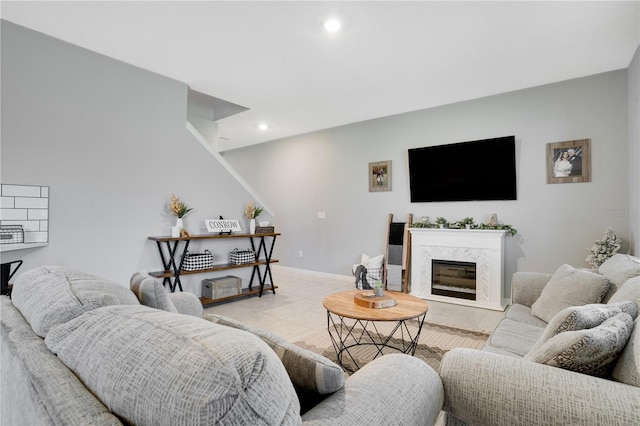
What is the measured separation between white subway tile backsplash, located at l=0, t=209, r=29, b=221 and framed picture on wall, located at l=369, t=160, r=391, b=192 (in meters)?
4.24

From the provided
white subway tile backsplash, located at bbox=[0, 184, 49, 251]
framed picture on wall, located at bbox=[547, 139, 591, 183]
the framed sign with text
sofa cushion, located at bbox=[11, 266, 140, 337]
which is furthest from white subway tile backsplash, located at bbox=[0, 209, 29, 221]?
framed picture on wall, located at bbox=[547, 139, 591, 183]

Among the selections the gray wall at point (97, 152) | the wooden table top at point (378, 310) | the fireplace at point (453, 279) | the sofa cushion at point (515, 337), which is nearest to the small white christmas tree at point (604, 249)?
the fireplace at point (453, 279)

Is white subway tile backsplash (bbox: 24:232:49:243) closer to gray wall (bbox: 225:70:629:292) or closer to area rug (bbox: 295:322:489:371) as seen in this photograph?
area rug (bbox: 295:322:489:371)

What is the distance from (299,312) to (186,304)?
6.25 ft

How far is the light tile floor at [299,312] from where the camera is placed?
3273 mm

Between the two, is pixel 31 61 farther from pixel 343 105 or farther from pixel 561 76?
pixel 561 76

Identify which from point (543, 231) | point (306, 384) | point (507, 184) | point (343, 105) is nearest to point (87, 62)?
point (343, 105)

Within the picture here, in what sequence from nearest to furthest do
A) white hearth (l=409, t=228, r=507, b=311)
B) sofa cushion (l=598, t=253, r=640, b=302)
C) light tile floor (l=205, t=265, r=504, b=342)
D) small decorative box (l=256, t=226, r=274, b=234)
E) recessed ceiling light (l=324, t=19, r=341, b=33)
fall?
sofa cushion (l=598, t=253, r=640, b=302) < recessed ceiling light (l=324, t=19, r=341, b=33) < light tile floor (l=205, t=265, r=504, b=342) < white hearth (l=409, t=228, r=507, b=311) < small decorative box (l=256, t=226, r=274, b=234)

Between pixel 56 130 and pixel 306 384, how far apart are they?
3407 mm

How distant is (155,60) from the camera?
3.33m

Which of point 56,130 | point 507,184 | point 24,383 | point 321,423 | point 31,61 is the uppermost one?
point 31,61

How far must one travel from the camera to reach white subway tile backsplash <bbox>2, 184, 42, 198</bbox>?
2707mm

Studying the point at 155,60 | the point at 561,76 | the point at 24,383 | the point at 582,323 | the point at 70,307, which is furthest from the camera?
the point at 561,76

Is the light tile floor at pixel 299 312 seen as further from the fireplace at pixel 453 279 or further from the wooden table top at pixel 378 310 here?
the wooden table top at pixel 378 310
